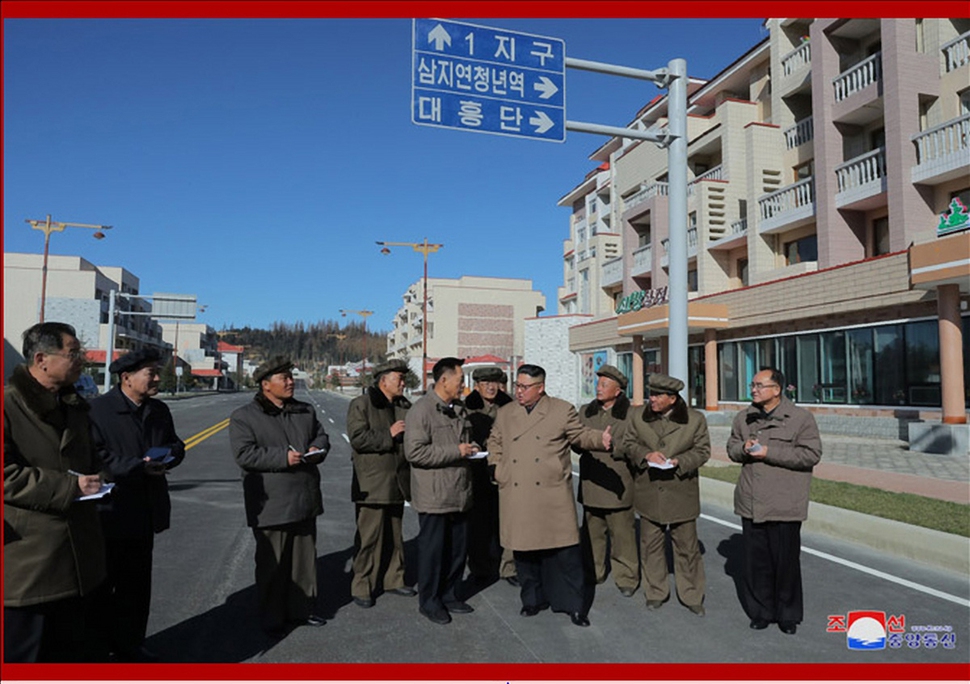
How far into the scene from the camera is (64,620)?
3.17m

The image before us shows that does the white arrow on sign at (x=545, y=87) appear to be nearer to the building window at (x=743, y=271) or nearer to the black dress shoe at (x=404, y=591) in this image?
the black dress shoe at (x=404, y=591)

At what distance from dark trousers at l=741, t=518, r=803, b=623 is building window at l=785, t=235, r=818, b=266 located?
21327mm

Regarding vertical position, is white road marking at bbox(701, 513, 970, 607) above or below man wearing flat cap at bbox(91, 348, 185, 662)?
below

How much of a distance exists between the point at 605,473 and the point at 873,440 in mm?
14901

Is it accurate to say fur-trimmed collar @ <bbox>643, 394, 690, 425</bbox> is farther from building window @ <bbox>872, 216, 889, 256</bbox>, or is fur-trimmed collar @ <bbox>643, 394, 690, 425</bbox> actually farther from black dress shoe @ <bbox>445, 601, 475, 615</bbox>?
building window @ <bbox>872, 216, 889, 256</bbox>

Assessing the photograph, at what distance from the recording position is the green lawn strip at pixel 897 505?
689 cm

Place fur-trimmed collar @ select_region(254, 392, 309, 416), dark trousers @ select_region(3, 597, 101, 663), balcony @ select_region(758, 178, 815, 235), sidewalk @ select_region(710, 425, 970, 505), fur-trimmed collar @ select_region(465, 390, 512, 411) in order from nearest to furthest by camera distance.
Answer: dark trousers @ select_region(3, 597, 101, 663)
fur-trimmed collar @ select_region(254, 392, 309, 416)
fur-trimmed collar @ select_region(465, 390, 512, 411)
sidewalk @ select_region(710, 425, 970, 505)
balcony @ select_region(758, 178, 815, 235)

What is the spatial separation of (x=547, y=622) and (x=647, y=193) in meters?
30.9

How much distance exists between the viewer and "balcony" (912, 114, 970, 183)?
1711cm

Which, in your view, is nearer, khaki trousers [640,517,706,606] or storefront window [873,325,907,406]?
khaki trousers [640,517,706,606]

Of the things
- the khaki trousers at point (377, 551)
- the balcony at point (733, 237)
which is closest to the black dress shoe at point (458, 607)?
the khaki trousers at point (377, 551)

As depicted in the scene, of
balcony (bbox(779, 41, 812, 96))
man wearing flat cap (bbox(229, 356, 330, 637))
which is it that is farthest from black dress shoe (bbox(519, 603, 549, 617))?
balcony (bbox(779, 41, 812, 96))

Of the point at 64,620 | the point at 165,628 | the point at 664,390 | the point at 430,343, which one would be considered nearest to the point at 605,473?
the point at 664,390

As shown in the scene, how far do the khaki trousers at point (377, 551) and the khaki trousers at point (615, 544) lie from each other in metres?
1.66
